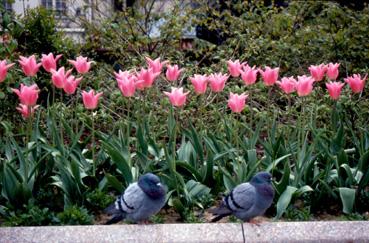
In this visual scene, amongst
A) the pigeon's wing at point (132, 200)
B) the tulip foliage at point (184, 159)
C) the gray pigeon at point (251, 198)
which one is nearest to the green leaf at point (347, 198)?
the tulip foliage at point (184, 159)

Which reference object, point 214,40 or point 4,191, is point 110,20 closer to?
point 214,40

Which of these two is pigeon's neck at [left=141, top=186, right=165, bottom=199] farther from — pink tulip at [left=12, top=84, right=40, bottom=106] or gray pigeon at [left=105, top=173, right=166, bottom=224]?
pink tulip at [left=12, top=84, right=40, bottom=106]

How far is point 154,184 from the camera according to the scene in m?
3.23

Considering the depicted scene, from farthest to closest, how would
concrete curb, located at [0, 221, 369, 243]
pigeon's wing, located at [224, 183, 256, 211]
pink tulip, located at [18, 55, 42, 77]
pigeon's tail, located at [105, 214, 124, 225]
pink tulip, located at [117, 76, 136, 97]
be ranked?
pink tulip, located at [18, 55, 42, 77] → pink tulip, located at [117, 76, 136, 97] → pigeon's tail, located at [105, 214, 124, 225] → pigeon's wing, located at [224, 183, 256, 211] → concrete curb, located at [0, 221, 369, 243]

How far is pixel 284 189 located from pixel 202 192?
509 millimetres

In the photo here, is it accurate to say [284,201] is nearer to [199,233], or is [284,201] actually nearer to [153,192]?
[199,233]

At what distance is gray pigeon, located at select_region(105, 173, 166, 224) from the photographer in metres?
3.21

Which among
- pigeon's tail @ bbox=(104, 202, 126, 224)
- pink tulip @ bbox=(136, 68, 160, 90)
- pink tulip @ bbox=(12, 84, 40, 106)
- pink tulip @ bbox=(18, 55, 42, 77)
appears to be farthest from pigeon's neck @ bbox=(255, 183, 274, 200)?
pink tulip @ bbox=(18, 55, 42, 77)

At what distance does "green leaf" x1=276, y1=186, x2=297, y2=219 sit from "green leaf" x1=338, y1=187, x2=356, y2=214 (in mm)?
301

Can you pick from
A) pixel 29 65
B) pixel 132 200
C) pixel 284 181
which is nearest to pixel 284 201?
pixel 284 181

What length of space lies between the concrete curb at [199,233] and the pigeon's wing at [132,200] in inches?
3.9

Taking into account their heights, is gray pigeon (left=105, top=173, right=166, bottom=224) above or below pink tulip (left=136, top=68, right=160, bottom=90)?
below

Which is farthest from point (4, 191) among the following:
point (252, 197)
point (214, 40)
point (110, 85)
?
point (214, 40)

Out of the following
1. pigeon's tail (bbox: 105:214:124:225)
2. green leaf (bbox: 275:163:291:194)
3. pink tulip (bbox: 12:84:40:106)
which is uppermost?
pink tulip (bbox: 12:84:40:106)
